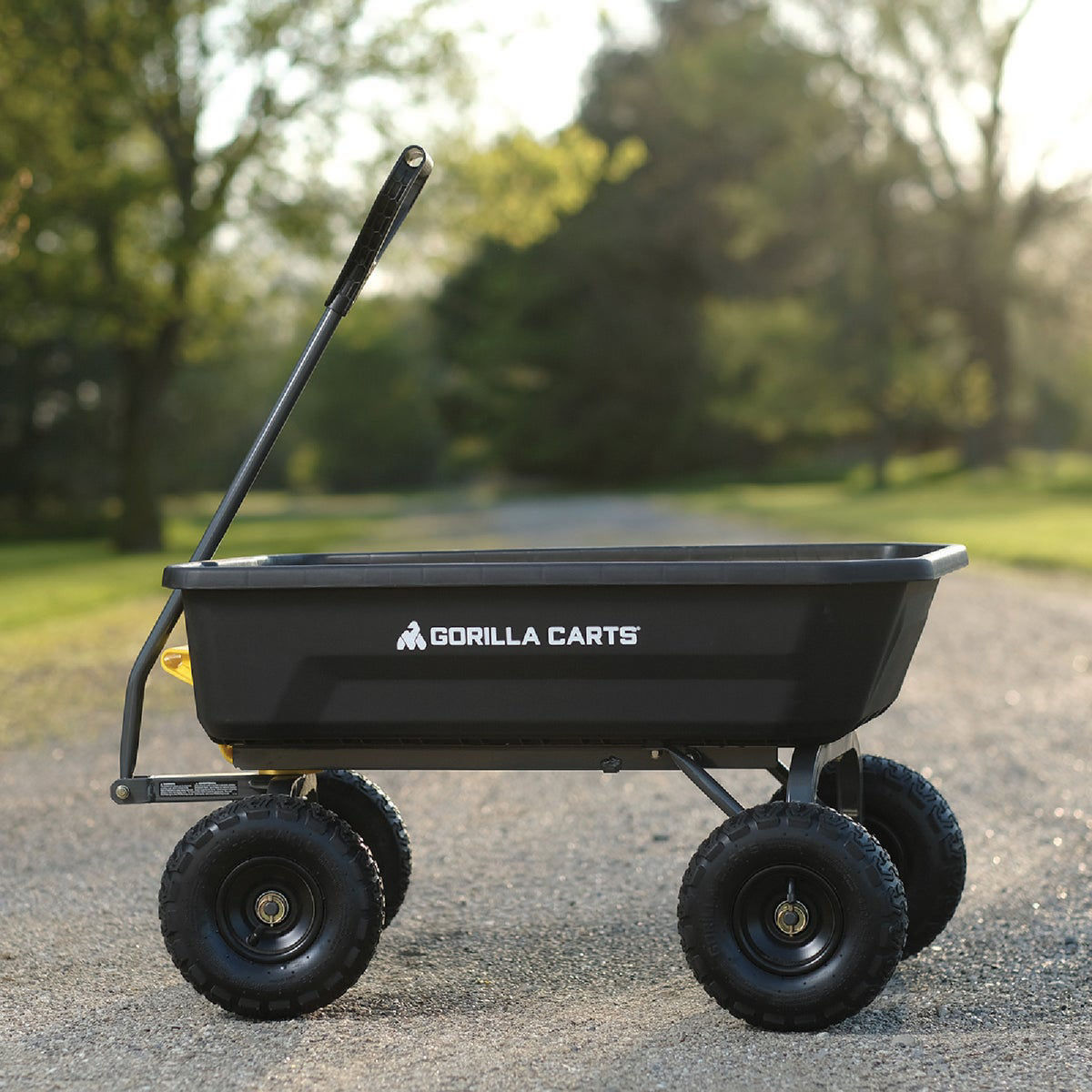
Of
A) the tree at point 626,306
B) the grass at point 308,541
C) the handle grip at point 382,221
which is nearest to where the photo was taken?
the handle grip at point 382,221

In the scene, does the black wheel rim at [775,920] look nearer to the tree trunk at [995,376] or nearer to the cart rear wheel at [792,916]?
the cart rear wheel at [792,916]

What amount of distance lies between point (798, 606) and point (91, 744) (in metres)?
4.52

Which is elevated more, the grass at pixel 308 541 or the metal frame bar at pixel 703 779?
the metal frame bar at pixel 703 779

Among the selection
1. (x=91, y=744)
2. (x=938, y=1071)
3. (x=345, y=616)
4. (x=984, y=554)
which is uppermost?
(x=345, y=616)

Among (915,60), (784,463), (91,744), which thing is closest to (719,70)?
(915,60)

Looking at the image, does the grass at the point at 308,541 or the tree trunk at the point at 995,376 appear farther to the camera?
the tree trunk at the point at 995,376

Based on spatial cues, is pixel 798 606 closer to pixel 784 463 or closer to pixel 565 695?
pixel 565 695

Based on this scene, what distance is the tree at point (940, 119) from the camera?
32531 mm

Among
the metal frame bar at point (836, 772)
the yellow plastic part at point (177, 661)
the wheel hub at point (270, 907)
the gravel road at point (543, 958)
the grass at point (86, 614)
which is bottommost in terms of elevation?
the grass at point (86, 614)

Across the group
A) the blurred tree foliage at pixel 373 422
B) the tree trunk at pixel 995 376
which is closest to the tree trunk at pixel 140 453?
the tree trunk at pixel 995 376

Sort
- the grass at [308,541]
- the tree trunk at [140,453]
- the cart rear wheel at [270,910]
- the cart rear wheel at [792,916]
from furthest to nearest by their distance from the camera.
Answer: the tree trunk at [140,453] < the grass at [308,541] < the cart rear wheel at [270,910] < the cart rear wheel at [792,916]

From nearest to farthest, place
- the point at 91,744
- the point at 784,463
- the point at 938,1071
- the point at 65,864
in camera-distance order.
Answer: the point at 938,1071
the point at 65,864
the point at 91,744
the point at 784,463

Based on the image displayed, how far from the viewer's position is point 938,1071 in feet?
9.05

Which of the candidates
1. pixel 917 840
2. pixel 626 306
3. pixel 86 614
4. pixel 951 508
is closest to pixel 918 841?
pixel 917 840
